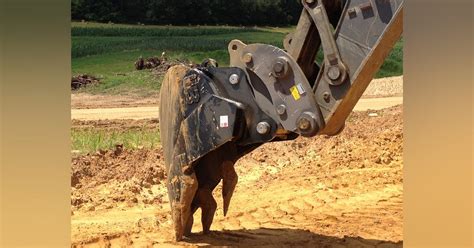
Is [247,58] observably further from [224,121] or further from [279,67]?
[224,121]

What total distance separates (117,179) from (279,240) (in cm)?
406

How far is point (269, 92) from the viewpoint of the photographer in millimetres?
5094

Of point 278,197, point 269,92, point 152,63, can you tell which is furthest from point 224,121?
point 152,63

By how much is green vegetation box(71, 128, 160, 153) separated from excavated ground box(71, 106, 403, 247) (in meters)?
1.56

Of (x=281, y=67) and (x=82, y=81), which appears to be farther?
(x=82, y=81)

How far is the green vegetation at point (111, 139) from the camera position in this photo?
13555 mm

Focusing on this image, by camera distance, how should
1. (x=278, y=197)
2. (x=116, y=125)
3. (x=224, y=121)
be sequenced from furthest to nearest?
(x=116, y=125) < (x=278, y=197) < (x=224, y=121)

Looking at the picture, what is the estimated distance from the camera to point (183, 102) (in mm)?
5598

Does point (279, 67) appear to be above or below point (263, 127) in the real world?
above

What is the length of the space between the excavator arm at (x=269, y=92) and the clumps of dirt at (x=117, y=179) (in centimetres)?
285
